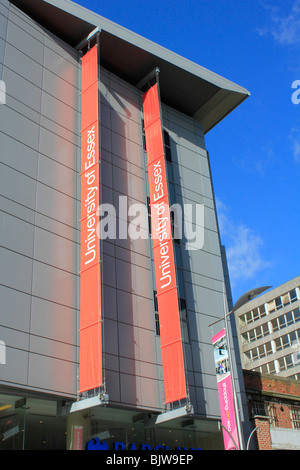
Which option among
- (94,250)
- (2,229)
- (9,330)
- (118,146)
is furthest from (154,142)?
(9,330)

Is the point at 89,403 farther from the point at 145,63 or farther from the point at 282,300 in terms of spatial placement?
the point at 282,300

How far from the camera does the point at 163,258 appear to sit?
2956 cm

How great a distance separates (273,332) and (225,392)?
49568 millimetres

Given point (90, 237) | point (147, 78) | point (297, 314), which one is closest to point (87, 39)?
point (147, 78)

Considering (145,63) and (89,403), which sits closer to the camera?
(89,403)

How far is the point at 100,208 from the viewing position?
91.5 feet

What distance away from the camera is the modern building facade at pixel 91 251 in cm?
2370

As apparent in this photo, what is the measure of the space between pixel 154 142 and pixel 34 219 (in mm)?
10793

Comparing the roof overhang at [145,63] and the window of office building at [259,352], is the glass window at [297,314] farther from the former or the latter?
the roof overhang at [145,63]

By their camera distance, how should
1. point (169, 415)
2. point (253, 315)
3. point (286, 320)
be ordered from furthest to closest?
1. point (253, 315)
2. point (286, 320)
3. point (169, 415)

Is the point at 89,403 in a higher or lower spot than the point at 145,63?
lower

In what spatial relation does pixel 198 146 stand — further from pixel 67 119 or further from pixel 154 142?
pixel 67 119

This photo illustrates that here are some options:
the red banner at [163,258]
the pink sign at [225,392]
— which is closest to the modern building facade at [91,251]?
the red banner at [163,258]

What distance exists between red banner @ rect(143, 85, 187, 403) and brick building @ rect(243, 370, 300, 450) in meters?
7.31
